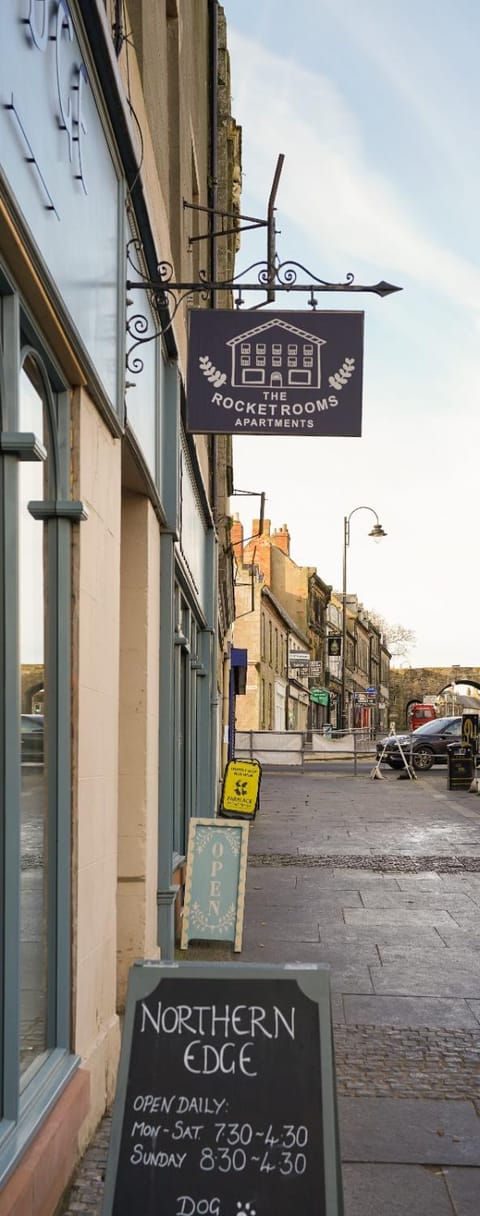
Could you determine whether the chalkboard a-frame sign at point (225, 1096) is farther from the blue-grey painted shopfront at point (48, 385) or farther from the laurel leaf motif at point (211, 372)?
the laurel leaf motif at point (211, 372)

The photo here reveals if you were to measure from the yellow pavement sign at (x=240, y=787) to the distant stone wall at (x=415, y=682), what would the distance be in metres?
95.4

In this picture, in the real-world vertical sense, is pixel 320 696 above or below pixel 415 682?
above


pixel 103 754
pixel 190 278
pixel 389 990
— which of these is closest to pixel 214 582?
pixel 190 278

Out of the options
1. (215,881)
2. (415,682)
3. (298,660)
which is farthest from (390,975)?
(415,682)

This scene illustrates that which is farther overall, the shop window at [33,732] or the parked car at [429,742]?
the parked car at [429,742]

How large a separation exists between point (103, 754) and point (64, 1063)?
1279 mm

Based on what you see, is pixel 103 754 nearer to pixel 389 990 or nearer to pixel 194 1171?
pixel 194 1171

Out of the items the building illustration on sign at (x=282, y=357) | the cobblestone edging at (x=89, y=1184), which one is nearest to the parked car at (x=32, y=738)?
the cobblestone edging at (x=89, y=1184)

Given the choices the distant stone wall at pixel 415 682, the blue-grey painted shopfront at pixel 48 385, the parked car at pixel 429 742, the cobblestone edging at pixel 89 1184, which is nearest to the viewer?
the blue-grey painted shopfront at pixel 48 385

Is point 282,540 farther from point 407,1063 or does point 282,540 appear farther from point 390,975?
point 407,1063

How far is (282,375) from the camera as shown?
→ 670cm

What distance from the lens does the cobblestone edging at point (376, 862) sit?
46.0ft

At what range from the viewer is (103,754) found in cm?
529

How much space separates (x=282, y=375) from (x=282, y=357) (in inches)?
4.1
